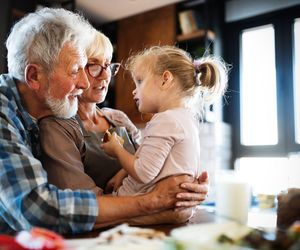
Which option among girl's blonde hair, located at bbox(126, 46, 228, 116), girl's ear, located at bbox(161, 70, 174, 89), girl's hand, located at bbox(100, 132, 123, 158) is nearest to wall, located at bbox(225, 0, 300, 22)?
girl's blonde hair, located at bbox(126, 46, 228, 116)

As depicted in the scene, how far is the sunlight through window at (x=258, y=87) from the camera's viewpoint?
3430 mm

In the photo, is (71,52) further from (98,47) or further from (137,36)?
(137,36)

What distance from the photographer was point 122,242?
0.67 meters

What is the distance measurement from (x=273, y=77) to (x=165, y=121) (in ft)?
8.66

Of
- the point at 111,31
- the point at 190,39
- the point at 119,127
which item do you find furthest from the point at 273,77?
the point at 119,127

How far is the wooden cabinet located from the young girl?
219 cm

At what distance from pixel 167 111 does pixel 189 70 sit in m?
0.26

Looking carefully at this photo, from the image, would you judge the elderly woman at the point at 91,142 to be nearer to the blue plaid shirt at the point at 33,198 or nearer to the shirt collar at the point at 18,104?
the shirt collar at the point at 18,104

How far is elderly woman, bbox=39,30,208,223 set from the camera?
3.59 ft

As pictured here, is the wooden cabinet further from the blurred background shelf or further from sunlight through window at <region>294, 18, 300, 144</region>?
sunlight through window at <region>294, 18, 300, 144</region>

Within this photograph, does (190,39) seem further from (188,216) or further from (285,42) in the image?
(188,216)

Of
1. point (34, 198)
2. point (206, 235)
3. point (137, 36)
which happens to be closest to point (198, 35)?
point (137, 36)

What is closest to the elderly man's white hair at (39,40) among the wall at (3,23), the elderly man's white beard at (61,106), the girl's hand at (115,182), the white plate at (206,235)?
the elderly man's white beard at (61,106)

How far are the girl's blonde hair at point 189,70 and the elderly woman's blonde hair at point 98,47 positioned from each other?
256 mm
